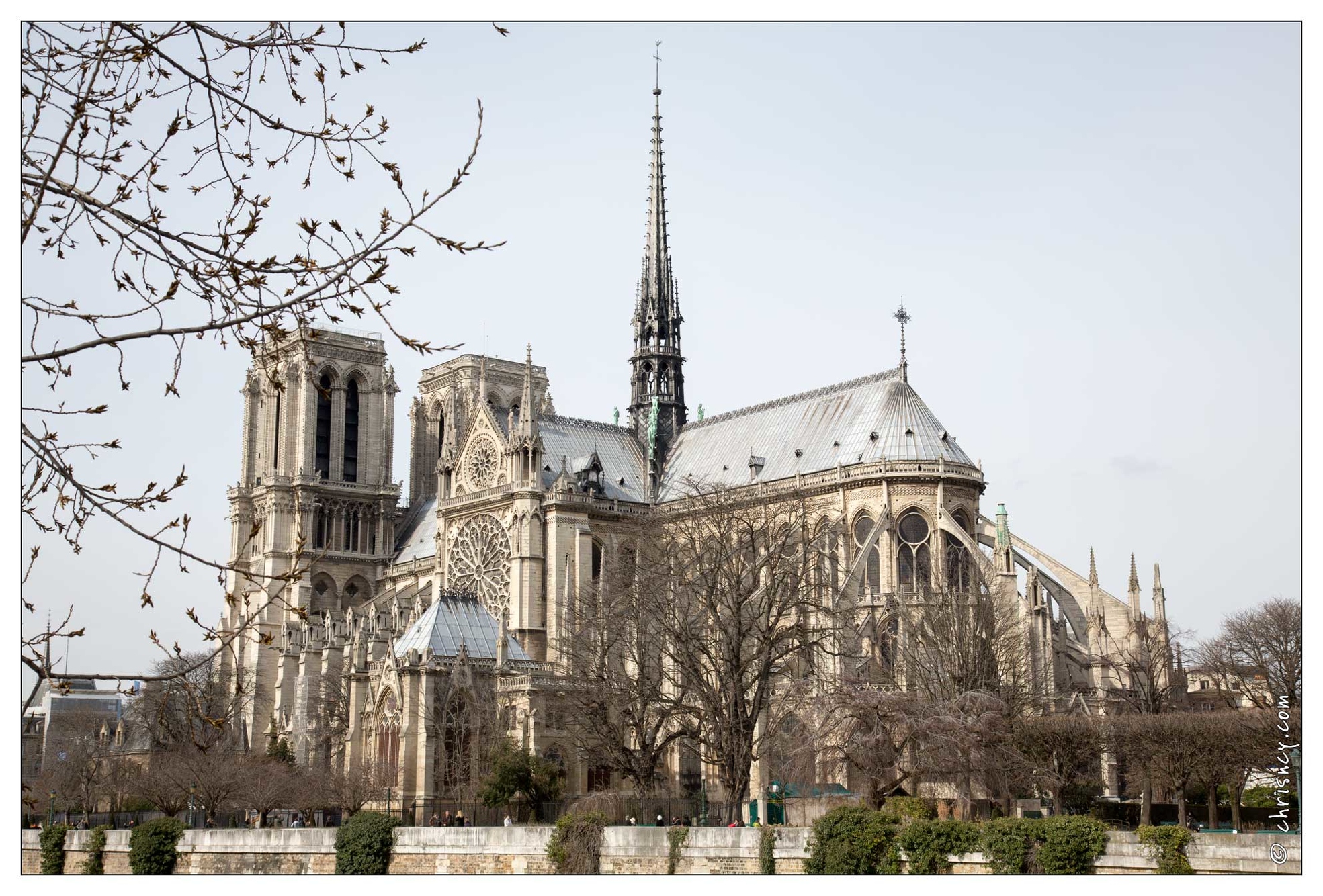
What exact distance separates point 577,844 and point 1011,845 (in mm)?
10681

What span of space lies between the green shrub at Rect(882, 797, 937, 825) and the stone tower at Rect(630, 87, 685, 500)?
40.5 meters

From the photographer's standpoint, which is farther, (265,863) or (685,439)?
(685,439)

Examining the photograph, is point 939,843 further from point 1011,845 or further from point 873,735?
point 873,735

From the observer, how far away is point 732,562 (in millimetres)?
45875

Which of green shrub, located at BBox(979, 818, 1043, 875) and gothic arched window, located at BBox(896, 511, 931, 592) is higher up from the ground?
gothic arched window, located at BBox(896, 511, 931, 592)

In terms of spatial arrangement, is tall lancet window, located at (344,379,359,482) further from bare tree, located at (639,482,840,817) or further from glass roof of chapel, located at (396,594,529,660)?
bare tree, located at (639,482,840,817)

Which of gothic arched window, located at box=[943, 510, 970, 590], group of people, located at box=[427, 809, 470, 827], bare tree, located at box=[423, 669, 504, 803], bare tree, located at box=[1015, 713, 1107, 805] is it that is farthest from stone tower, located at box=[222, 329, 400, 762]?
bare tree, located at box=[1015, 713, 1107, 805]

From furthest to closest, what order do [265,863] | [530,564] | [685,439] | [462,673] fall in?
[685,439], [530,564], [462,673], [265,863]

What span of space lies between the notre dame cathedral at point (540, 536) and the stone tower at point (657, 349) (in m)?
0.09

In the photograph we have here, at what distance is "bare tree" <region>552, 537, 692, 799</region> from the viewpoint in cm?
4625

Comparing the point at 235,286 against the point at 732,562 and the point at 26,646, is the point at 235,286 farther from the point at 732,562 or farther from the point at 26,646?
the point at 732,562

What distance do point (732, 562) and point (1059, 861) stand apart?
1690 cm

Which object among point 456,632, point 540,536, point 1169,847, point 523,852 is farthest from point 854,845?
point 540,536

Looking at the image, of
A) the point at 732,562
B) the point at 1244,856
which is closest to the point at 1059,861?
the point at 1244,856
